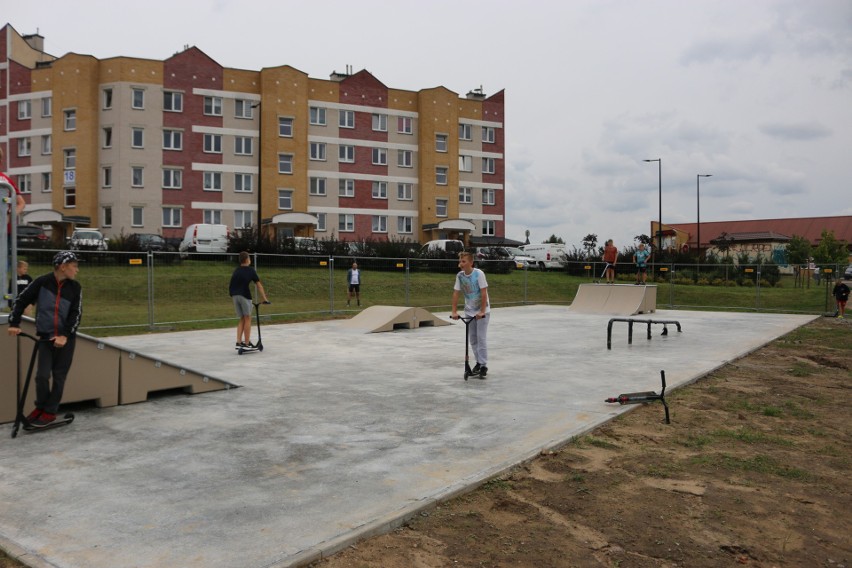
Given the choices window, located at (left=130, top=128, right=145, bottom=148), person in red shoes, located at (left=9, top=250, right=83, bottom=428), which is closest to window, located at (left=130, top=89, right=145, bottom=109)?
window, located at (left=130, top=128, right=145, bottom=148)

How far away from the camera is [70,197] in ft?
168

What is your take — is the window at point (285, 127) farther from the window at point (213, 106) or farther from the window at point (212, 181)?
the window at point (212, 181)

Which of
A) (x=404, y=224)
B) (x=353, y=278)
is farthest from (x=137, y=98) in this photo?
(x=353, y=278)

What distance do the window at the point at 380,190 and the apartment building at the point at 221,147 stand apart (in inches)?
4.0

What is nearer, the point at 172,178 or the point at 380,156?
the point at 172,178

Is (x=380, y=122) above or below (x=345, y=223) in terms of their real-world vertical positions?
above

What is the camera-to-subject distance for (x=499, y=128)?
211ft

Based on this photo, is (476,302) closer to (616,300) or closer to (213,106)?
(616,300)

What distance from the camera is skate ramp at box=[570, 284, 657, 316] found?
928 inches

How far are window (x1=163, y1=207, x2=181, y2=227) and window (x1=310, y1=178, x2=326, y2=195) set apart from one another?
10444 millimetres

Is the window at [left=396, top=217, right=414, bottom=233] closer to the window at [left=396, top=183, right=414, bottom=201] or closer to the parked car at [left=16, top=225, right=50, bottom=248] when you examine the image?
the window at [left=396, top=183, right=414, bottom=201]

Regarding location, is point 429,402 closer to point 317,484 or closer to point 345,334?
point 317,484

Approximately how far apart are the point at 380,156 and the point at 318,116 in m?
6.18

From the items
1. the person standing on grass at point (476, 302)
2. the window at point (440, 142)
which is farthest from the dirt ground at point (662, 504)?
the window at point (440, 142)
